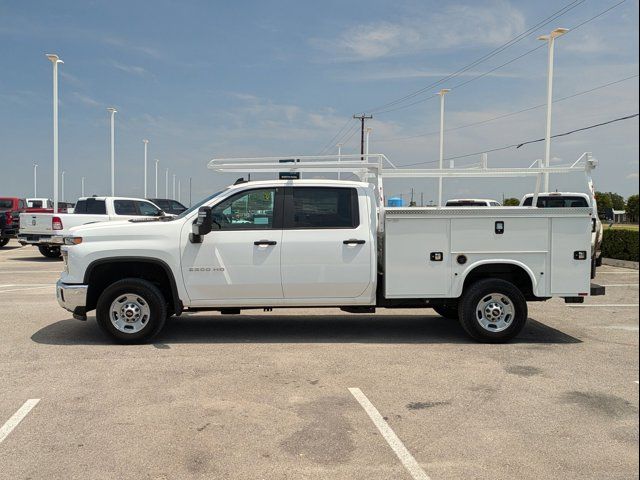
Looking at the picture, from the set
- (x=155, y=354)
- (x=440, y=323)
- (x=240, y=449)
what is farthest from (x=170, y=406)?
(x=440, y=323)

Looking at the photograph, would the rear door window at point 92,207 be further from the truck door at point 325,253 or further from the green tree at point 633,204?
the green tree at point 633,204

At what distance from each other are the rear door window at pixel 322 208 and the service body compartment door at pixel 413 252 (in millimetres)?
507

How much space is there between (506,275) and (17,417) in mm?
5668

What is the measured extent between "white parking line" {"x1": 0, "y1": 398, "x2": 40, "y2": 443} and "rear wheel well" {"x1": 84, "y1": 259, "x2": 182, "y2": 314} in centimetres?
216

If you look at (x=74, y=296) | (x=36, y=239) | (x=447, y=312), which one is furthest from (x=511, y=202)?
(x=36, y=239)

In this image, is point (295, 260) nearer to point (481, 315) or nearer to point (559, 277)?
point (481, 315)

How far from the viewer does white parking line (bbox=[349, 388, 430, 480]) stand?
3896 mm

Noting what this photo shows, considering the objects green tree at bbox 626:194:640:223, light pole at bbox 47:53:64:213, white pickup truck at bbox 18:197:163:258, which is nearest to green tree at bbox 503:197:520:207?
green tree at bbox 626:194:640:223

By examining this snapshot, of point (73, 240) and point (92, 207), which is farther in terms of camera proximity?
point (92, 207)

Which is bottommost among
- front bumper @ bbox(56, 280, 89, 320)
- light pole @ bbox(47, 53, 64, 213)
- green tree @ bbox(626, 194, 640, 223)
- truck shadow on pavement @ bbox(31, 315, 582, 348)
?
truck shadow on pavement @ bbox(31, 315, 582, 348)

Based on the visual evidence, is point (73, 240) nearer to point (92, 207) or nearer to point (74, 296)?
point (74, 296)

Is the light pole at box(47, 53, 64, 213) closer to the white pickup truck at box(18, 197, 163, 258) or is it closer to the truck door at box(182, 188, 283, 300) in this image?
the white pickup truck at box(18, 197, 163, 258)

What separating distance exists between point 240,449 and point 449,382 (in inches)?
96.2

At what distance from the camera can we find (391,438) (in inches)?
174
